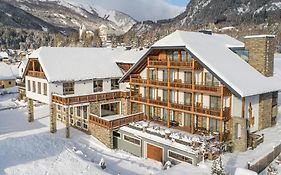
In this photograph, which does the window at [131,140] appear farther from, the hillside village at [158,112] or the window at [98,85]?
the window at [98,85]

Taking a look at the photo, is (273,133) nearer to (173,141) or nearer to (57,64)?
(173,141)

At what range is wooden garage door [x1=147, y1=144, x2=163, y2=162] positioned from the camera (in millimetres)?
25800

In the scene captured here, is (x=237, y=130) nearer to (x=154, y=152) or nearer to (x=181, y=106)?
(x=181, y=106)

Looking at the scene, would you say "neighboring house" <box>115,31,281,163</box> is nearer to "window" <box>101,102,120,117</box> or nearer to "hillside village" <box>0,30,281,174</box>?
"hillside village" <box>0,30,281,174</box>

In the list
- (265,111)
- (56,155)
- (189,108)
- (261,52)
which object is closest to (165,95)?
(189,108)

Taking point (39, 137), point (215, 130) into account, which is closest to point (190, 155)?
point (215, 130)

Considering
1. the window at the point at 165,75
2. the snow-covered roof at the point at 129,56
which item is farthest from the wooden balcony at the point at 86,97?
the window at the point at 165,75

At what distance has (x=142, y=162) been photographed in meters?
25.9

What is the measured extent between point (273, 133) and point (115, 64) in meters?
17.8

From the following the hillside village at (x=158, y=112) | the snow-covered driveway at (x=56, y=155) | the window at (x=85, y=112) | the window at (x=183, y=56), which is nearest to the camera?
the snow-covered driveway at (x=56, y=155)

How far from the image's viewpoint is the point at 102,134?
29.4 metres

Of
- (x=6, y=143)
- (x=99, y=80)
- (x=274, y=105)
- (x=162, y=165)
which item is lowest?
(x=162, y=165)

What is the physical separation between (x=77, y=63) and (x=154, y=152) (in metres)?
13.0

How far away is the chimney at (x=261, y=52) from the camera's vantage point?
26719mm
